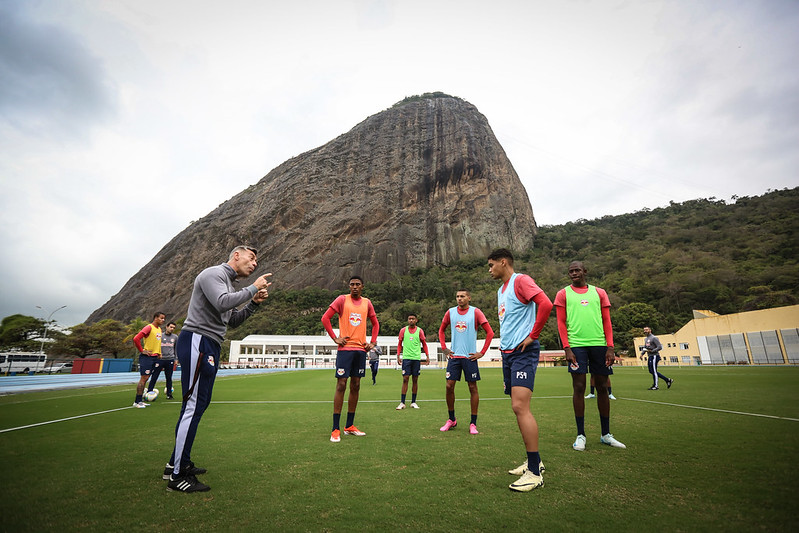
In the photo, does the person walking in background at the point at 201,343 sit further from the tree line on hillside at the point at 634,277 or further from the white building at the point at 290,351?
the tree line on hillside at the point at 634,277

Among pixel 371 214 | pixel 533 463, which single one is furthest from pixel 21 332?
pixel 371 214

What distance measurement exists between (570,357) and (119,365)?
39798mm

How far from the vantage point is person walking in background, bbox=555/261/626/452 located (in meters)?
4.57

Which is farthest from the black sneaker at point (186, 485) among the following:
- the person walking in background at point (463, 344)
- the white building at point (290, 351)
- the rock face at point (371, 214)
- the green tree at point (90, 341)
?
the rock face at point (371, 214)

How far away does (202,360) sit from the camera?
346cm

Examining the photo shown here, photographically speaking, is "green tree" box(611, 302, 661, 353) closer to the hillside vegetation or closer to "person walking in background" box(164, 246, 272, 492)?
the hillside vegetation

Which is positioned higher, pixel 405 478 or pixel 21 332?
pixel 21 332

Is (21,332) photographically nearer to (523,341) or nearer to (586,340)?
(523,341)

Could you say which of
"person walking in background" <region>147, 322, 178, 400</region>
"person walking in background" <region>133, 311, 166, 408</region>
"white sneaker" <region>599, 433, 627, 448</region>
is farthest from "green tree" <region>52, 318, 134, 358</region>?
"white sneaker" <region>599, 433, 627, 448</region>

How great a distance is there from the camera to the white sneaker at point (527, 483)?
2965 millimetres

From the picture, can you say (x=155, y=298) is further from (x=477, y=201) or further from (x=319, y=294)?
(x=477, y=201)

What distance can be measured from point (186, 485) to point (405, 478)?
180cm

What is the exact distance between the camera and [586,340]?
4828 millimetres

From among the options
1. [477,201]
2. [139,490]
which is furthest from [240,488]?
[477,201]
